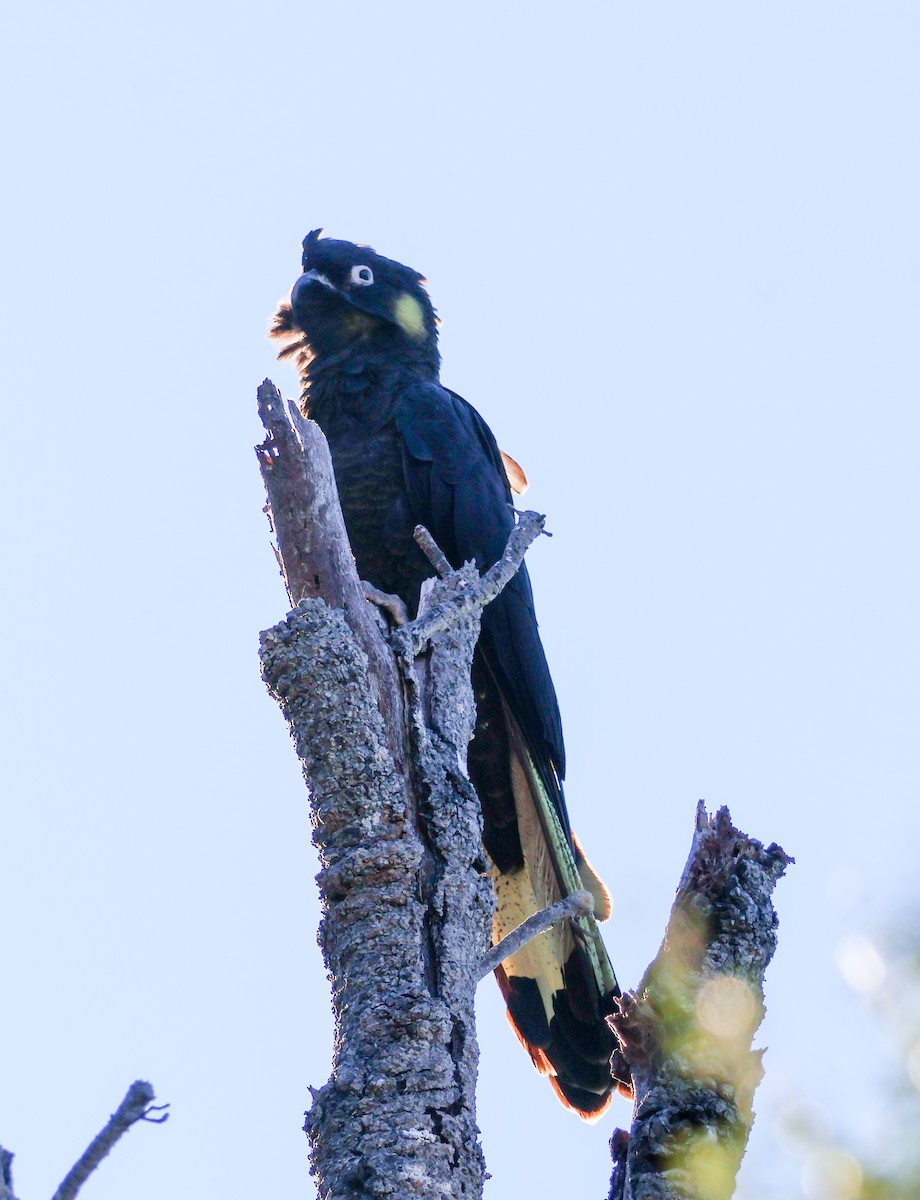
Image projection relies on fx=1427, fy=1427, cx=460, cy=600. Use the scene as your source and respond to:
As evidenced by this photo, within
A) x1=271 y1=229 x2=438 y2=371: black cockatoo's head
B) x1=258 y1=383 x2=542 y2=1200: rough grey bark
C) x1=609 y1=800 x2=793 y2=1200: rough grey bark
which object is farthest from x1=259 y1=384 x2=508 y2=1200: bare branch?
x1=271 y1=229 x2=438 y2=371: black cockatoo's head

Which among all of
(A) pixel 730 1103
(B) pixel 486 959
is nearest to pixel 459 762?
(B) pixel 486 959

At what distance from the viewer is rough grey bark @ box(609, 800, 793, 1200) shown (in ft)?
10.0

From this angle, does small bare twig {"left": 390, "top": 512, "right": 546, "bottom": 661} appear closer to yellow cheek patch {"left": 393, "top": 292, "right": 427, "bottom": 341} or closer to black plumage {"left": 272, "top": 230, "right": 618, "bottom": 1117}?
black plumage {"left": 272, "top": 230, "right": 618, "bottom": 1117}

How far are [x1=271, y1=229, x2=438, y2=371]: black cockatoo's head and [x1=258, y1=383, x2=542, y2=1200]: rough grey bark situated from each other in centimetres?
272

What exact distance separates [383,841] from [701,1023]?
0.92 meters

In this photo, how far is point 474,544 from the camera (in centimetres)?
632

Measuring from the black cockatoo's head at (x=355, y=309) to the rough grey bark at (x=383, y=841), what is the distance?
2.72m

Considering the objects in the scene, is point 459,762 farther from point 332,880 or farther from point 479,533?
point 479,533

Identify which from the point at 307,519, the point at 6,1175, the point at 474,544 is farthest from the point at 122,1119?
the point at 474,544

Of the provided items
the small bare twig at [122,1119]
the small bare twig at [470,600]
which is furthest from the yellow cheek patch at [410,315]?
the small bare twig at [122,1119]

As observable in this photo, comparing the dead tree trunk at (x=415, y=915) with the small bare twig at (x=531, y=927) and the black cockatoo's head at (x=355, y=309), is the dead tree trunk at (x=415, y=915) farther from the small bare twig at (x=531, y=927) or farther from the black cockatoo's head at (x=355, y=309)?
the black cockatoo's head at (x=355, y=309)

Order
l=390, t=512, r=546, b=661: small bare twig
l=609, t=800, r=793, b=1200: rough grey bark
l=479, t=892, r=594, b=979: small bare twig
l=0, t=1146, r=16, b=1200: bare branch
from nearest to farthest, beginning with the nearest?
l=0, t=1146, r=16, b=1200: bare branch → l=609, t=800, r=793, b=1200: rough grey bark → l=479, t=892, r=594, b=979: small bare twig → l=390, t=512, r=546, b=661: small bare twig

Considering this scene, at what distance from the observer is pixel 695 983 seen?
131 inches

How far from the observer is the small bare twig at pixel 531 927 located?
364 centimetres
